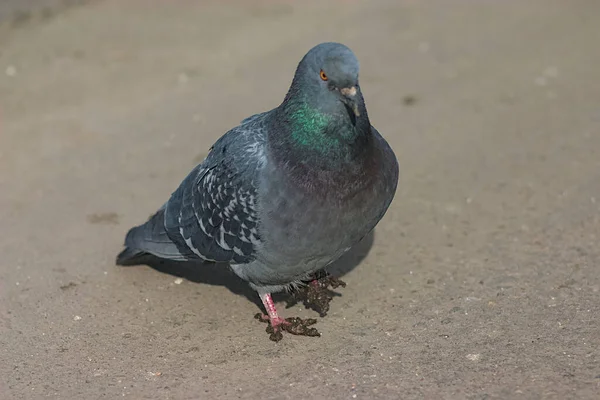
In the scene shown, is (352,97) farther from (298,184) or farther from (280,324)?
(280,324)

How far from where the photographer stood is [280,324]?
14.4 feet

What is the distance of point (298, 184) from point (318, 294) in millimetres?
903

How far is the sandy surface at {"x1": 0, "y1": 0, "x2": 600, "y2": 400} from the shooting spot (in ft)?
13.3

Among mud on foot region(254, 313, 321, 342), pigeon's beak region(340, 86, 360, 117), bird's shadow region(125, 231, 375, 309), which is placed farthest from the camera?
bird's shadow region(125, 231, 375, 309)

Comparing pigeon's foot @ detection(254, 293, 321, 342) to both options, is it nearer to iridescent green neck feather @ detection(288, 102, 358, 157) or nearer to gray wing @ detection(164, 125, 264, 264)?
gray wing @ detection(164, 125, 264, 264)

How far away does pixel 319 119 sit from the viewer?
3.84 metres

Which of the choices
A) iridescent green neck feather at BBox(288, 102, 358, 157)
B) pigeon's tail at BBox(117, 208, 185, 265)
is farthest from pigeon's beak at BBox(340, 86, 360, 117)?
pigeon's tail at BBox(117, 208, 185, 265)

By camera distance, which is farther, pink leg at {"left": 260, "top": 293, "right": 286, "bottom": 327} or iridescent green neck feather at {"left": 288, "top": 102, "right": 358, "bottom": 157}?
pink leg at {"left": 260, "top": 293, "right": 286, "bottom": 327}

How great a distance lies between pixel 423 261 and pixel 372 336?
87 cm

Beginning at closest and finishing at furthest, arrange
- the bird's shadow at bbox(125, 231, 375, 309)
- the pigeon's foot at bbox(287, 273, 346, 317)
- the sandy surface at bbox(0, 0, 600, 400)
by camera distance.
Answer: the sandy surface at bbox(0, 0, 600, 400) < the pigeon's foot at bbox(287, 273, 346, 317) < the bird's shadow at bbox(125, 231, 375, 309)

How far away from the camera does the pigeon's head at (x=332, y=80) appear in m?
3.69

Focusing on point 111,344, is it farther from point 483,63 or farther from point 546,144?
point 483,63

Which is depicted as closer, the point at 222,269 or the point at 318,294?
the point at 318,294

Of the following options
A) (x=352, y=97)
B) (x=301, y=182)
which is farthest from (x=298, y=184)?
(x=352, y=97)
